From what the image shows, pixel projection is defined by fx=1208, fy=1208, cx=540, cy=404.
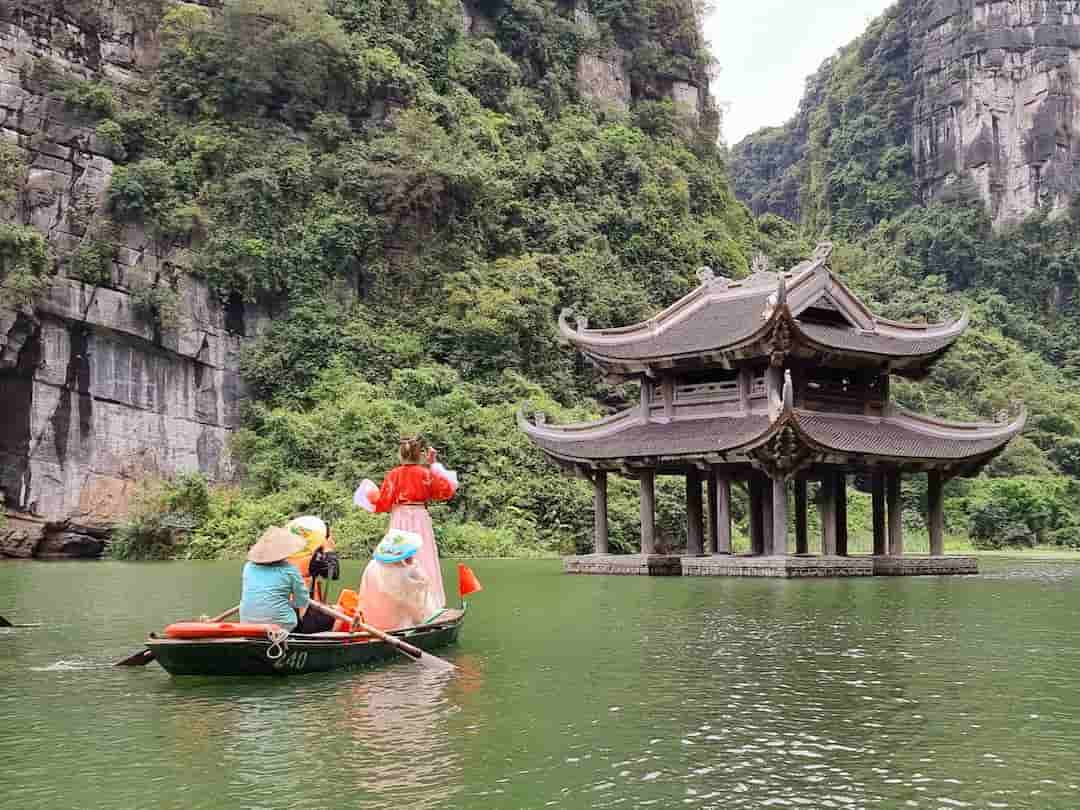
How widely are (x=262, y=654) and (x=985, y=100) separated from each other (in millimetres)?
74002

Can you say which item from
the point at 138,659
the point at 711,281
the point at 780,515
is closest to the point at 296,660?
the point at 138,659

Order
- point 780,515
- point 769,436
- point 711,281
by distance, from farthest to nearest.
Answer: point 711,281 → point 780,515 → point 769,436

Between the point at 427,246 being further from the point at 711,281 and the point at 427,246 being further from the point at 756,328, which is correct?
the point at 756,328

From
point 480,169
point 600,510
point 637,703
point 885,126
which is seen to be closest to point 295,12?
point 480,169

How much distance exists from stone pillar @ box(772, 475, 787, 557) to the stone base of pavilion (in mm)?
278

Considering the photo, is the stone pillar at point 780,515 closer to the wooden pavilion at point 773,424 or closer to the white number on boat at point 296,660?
the wooden pavilion at point 773,424

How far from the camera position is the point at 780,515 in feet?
76.4

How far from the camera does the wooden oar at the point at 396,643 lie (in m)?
10.5

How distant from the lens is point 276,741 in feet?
25.2

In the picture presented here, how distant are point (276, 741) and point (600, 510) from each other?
64.0ft

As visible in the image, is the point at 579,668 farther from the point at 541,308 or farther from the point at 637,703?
the point at 541,308

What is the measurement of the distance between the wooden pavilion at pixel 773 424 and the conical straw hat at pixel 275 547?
13778 mm

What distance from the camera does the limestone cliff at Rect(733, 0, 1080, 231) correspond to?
7250cm

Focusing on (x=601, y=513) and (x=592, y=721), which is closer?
(x=592, y=721)
